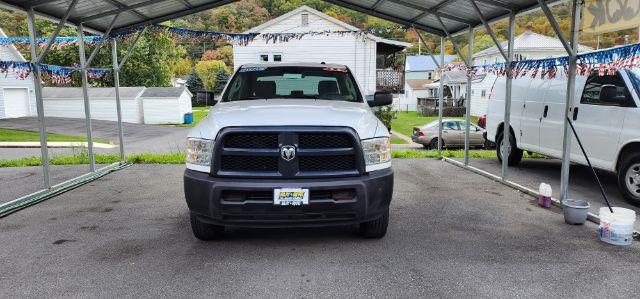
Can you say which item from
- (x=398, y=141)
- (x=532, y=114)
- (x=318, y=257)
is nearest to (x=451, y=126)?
(x=398, y=141)

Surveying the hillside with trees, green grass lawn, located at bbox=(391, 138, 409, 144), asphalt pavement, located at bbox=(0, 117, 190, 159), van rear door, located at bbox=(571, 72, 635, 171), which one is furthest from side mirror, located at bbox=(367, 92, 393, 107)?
green grass lawn, located at bbox=(391, 138, 409, 144)

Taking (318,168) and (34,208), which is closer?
(318,168)

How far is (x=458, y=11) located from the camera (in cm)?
841

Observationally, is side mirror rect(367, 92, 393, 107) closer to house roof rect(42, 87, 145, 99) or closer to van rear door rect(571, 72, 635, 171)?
van rear door rect(571, 72, 635, 171)

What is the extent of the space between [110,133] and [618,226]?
2442 cm

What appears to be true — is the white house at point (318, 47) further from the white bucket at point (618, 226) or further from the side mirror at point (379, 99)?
the white bucket at point (618, 226)

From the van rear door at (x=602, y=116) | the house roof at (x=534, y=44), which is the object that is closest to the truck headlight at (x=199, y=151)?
the van rear door at (x=602, y=116)

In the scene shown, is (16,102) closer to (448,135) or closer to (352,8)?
(448,135)

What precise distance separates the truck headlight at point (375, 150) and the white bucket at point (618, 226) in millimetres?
2491

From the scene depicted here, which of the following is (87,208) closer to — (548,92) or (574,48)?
(574,48)

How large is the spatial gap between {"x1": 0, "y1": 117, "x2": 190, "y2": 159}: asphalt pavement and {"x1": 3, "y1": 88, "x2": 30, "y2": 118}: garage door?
100 centimetres

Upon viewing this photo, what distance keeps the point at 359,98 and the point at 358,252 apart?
1.95 m

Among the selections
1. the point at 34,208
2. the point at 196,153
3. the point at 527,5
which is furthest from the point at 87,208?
the point at 527,5

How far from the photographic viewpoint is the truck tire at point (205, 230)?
431 cm
